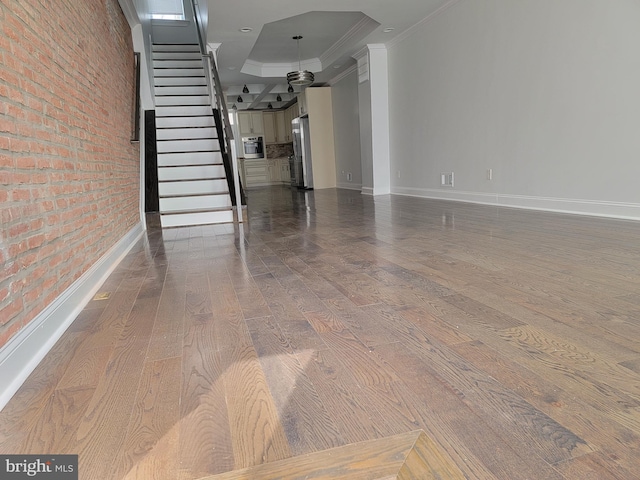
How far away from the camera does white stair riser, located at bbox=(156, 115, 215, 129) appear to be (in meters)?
6.48

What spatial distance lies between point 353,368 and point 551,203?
13.2 ft

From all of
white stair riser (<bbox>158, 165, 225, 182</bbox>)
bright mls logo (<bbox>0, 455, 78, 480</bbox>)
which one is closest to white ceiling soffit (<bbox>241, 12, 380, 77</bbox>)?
white stair riser (<bbox>158, 165, 225, 182</bbox>)

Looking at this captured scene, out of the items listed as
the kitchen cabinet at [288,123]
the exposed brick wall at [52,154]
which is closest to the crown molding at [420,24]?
the exposed brick wall at [52,154]

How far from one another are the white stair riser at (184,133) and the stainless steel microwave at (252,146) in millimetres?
8159

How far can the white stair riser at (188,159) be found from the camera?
234 inches

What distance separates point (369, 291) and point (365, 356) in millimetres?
720

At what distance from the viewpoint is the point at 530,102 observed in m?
4.60

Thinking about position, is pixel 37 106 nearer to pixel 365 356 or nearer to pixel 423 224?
pixel 365 356

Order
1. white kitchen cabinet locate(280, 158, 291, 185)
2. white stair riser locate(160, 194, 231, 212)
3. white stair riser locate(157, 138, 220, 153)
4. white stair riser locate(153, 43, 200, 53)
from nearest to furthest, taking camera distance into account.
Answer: white stair riser locate(160, 194, 231, 212)
white stair riser locate(157, 138, 220, 153)
white stair riser locate(153, 43, 200, 53)
white kitchen cabinet locate(280, 158, 291, 185)

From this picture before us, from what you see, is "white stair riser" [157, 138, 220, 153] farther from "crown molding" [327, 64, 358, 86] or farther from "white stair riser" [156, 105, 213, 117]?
"crown molding" [327, 64, 358, 86]

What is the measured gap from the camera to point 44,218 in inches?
73.5

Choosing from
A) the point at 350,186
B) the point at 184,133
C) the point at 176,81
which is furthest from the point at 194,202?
the point at 350,186

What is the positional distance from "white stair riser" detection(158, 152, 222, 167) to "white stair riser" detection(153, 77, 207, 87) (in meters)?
2.16

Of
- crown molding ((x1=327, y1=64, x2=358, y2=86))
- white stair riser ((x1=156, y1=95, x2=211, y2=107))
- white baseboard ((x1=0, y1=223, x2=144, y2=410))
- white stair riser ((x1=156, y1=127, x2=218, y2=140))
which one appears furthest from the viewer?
crown molding ((x1=327, y1=64, x2=358, y2=86))
